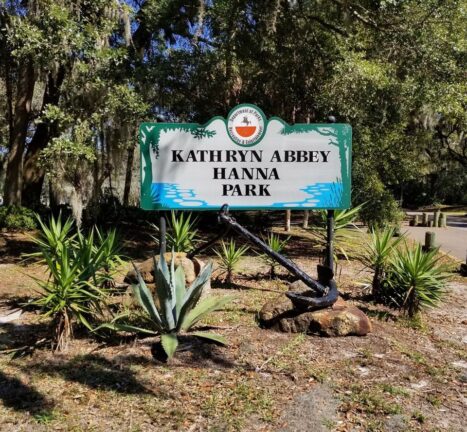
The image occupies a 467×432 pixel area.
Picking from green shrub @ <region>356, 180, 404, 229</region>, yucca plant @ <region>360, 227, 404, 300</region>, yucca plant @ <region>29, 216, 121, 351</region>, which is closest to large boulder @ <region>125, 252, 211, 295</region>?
yucca plant @ <region>29, 216, 121, 351</region>

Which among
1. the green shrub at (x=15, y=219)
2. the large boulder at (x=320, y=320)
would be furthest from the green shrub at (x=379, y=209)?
the green shrub at (x=15, y=219)

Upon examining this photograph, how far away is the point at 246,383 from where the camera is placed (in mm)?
3941

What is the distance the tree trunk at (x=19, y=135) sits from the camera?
1231 centimetres

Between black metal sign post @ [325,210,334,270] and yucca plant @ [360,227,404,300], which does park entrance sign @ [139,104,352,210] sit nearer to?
black metal sign post @ [325,210,334,270]

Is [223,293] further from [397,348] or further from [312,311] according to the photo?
[397,348]

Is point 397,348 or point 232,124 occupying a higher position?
point 232,124

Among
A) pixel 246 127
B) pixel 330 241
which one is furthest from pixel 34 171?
A: pixel 330 241

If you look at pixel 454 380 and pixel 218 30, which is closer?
pixel 454 380

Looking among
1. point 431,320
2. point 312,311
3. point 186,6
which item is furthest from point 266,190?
point 186,6

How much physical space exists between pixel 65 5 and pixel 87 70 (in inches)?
62.8

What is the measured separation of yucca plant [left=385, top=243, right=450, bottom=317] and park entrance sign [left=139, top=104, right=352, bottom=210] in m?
1.02

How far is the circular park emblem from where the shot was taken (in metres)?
5.77

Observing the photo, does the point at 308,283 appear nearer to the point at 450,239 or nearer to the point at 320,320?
the point at 320,320

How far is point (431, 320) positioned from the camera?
238 inches
